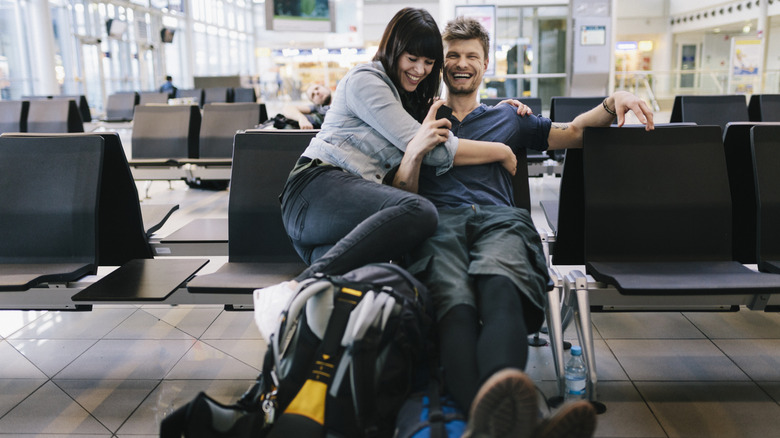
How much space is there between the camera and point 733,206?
8.15ft

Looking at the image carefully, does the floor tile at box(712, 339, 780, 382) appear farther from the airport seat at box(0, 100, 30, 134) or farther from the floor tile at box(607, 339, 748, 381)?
the airport seat at box(0, 100, 30, 134)

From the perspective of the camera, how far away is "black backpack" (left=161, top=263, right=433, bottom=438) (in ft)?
4.54

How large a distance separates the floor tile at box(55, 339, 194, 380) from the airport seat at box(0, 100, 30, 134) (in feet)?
16.1

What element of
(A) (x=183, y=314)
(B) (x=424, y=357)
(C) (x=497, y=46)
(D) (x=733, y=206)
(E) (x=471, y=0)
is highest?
(E) (x=471, y=0)

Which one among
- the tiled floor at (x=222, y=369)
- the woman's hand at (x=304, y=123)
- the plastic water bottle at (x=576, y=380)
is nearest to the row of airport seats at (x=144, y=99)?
the woman's hand at (x=304, y=123)

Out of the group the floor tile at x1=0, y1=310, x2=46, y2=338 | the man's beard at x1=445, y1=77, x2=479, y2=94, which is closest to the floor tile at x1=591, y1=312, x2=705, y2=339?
the man's beard at x1=445, y1=77, x2=479, y2=94

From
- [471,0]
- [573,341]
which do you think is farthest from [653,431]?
[471,0]

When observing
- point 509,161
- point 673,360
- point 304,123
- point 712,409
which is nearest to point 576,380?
point 712,409

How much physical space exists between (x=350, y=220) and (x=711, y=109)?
4.29m

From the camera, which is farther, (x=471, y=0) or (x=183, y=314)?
(x=471, y=0)

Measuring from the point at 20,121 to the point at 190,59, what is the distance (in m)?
14.4

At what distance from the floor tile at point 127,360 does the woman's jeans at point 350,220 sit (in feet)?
2.91

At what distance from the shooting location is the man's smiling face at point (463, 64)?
7.06 feet

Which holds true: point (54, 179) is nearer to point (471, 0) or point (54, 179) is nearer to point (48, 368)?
point (48, 368)
